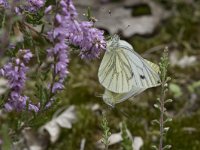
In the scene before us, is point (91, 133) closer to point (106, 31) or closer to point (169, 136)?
point (169, 136)

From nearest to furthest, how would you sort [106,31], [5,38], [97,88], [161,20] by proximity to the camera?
[5,38] → [97,88] → [106,31] → [161,20]

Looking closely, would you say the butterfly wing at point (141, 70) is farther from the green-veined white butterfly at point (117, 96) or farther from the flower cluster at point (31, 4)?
the flower cluster at point (31, 4)

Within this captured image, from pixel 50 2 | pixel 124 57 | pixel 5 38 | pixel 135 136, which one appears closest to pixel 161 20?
pixel 135 136

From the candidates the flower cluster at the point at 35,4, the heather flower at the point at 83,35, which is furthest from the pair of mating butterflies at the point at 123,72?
the flower cluster at the point at 35,4

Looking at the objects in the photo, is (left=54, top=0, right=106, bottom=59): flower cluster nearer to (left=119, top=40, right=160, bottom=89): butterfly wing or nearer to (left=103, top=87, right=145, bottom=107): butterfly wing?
(left=119, top=40, right=160, bottom=89): butterfly wing

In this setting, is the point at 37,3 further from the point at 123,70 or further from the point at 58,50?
the point at 123,70

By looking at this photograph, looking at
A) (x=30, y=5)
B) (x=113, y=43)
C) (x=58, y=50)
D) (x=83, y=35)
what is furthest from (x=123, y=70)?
(x=58, y=50)

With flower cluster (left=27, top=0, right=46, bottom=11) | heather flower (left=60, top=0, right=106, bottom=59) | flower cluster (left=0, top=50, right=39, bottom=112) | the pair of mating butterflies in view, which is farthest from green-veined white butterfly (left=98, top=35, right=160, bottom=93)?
flower cluster (left=0, top=50, right=39, bottom=112)
